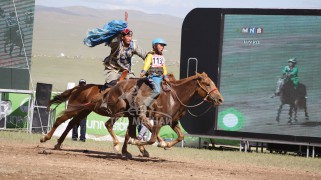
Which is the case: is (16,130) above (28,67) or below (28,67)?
below

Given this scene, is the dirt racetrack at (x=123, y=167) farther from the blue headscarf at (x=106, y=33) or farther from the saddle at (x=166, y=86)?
the blue headscarf at (x=106, y=33)

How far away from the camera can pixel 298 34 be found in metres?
21.7

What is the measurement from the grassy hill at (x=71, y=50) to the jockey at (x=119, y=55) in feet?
73.8

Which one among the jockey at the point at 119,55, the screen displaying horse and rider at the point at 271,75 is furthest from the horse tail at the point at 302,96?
the jockey at the point at 119,55

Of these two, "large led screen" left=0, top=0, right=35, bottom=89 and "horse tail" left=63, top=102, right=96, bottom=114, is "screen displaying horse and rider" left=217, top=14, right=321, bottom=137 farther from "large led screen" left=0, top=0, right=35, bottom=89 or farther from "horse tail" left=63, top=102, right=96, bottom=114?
"large led screen" left=0, top=0, right=35, bottom=89

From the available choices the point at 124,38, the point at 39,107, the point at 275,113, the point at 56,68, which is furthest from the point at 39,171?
the point at 56,68

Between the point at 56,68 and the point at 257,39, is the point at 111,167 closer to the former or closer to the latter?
the point at 257,39

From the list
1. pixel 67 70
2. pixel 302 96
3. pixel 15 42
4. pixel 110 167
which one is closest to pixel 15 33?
pixel 15 42

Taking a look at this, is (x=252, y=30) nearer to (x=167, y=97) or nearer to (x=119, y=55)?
(x=119, y=55)

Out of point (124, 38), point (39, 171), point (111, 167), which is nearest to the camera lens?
point (39, 171)

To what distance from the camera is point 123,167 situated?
13930mm

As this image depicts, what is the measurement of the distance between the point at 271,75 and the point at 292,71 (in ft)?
1.98

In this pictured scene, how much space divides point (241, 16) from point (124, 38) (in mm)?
6525

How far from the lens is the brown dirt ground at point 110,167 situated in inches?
480
